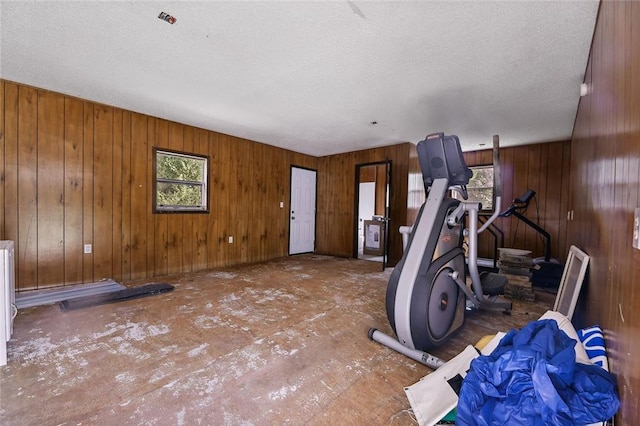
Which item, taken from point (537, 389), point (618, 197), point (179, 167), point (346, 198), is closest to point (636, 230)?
point (618, 197)

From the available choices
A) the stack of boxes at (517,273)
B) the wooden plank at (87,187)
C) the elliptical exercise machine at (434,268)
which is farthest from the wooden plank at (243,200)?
the stack of boxes at (517,273)

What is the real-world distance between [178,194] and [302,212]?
286cm

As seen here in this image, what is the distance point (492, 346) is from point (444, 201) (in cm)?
114

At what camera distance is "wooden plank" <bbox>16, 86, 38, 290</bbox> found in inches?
124

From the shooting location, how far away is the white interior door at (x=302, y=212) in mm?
6378

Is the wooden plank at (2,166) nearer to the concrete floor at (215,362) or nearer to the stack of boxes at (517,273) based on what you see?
the concrete floor at (215,362)

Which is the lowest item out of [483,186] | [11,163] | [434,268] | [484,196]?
[434,268]

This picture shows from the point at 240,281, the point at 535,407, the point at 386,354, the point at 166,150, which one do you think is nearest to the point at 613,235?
the point at 535,407

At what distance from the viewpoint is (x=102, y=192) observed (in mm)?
3715

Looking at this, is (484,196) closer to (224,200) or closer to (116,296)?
(224,200)

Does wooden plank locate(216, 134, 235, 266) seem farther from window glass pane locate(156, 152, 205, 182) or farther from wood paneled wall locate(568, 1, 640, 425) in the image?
wood paneled wall locate(568, 1, 640, 425)

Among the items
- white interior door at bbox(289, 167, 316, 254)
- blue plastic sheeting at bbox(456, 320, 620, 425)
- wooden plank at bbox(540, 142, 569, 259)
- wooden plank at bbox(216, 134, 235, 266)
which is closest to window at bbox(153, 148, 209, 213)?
wooden plank at bbox(216, 134, 235, 266)

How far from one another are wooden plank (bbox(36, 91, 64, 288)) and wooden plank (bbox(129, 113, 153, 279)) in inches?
29.8

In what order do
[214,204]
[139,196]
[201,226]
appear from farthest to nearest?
[214,204], [201,226], [139,196]
